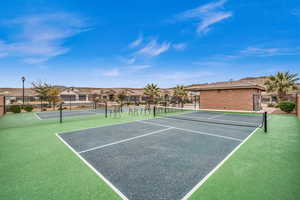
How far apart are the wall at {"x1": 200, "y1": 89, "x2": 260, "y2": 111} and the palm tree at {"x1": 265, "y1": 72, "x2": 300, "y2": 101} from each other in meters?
5.31

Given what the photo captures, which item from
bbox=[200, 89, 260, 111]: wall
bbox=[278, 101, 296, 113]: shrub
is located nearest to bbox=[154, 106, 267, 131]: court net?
bbox=[278, 101, 296, 113]: shrub

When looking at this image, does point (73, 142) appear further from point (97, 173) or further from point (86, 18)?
point (86, 18)

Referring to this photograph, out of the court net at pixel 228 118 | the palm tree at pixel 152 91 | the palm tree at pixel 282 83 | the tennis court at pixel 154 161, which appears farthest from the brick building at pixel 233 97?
the palm tree at pixel 152 91

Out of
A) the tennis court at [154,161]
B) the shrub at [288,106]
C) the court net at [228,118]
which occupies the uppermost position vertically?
the shrub at [288,106]

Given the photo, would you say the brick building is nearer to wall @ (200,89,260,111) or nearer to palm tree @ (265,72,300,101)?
wall @ (200,89,260,111)

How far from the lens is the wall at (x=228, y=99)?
666 inches

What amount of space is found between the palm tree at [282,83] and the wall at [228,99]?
531 centimetres

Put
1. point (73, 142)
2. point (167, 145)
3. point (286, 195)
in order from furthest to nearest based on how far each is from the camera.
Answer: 1. point (73, 142)
2. point (167, 145)
3. point (286, 195)

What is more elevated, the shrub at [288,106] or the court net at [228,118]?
the shrub at [288,106]

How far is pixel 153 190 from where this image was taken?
2.70m

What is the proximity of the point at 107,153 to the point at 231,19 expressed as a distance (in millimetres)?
21143

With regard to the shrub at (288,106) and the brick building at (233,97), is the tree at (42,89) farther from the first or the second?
the shrub at (288,106)

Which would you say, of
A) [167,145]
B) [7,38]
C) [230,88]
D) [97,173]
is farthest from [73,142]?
[7,38]

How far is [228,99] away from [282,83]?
9601 mm
